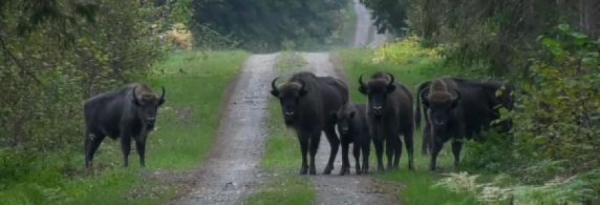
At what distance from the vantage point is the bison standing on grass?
1142 inches

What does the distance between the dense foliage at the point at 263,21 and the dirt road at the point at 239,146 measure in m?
23.5

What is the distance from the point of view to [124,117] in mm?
29453

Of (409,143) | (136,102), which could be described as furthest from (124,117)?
(409,143)

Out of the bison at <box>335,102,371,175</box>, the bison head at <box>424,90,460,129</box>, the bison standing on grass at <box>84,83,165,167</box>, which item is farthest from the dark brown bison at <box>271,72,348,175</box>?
the bison standing on grass at <box>84,83,165,167</box>

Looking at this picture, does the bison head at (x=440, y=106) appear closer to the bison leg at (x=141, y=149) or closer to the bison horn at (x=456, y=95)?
the bison horn at (x=456, y=95)

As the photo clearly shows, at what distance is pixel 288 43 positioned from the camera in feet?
295

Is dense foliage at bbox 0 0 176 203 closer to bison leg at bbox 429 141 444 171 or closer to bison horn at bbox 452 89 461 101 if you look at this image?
bison leg at bbox 429 141 444 171

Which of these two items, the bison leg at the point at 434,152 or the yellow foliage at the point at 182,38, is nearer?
the bison leg at the point at 434,152

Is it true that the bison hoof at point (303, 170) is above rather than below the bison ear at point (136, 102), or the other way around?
below

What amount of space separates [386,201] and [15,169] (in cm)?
644

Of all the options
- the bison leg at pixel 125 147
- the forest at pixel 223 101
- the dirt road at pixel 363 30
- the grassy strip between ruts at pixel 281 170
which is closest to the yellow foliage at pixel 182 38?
the forest at pixel 223 101

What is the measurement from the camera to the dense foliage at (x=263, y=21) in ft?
271

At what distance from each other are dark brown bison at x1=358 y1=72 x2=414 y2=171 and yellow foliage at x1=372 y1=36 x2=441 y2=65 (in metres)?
26.7

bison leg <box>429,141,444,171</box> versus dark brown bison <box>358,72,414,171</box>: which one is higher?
dark brown bison <box>358,72,414,171</box>
